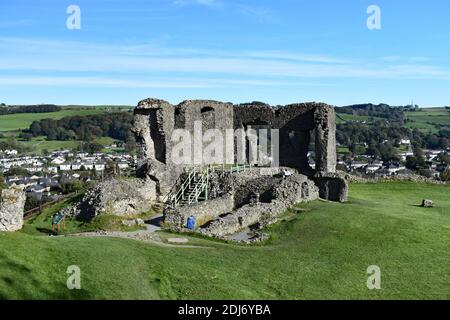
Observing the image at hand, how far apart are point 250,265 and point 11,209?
9511 millimetres

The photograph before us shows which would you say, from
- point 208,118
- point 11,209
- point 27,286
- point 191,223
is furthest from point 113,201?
point 208,118

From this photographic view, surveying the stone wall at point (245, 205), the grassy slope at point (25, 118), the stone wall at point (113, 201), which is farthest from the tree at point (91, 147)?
the stone wall at point (113, 201)

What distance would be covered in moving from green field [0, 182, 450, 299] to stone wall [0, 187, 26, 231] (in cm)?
102

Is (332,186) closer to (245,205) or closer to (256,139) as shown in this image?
(245,205)

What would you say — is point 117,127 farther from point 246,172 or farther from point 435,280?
point 435,280

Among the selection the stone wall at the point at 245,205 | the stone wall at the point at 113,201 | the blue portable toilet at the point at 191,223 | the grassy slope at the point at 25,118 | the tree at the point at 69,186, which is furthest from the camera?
the grassy slope at the point at 25,118

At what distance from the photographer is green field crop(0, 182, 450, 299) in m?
15.7

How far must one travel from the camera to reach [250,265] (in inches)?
766

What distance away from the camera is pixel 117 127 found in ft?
501

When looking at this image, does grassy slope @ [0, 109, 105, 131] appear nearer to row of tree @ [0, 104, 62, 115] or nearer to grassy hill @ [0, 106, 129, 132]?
grassy hill @ [0, 106, 129, 132]

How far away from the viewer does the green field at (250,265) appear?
1571 cm

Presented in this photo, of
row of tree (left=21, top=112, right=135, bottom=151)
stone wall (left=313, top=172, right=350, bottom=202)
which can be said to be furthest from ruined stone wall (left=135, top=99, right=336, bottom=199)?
row of tree (left=21, top=112, right=135, bottom=151)

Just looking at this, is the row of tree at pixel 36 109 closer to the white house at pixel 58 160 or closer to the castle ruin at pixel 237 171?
the white house at pixel 58 160

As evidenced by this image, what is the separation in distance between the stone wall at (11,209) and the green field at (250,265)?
1018mm
